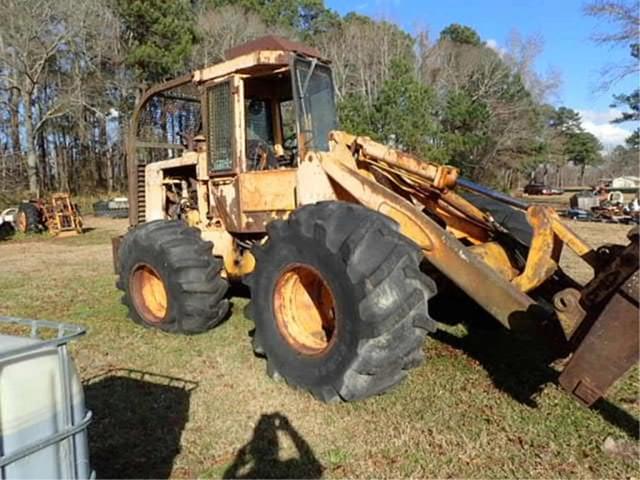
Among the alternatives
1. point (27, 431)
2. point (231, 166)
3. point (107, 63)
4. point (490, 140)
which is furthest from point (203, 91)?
point (490, 140)

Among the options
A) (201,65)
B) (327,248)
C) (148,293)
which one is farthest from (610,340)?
(201,65)

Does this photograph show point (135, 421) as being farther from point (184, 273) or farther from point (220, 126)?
point (220, 126)

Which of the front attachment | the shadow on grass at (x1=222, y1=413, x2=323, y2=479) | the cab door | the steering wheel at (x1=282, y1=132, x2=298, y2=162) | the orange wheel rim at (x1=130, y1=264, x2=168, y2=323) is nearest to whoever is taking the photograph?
the front attachment

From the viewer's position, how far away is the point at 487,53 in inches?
1704

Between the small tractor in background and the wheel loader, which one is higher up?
the wheel loader

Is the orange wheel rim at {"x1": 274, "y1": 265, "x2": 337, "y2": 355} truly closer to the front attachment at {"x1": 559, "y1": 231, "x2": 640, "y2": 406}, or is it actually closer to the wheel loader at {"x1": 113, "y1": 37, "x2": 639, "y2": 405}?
the wheel loader at {"x1": 113, "y1": 37, "x2": 639, "y2": 405}

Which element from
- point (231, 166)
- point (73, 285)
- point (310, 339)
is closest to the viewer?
point (310, 339)

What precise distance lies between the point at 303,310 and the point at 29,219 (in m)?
16.6

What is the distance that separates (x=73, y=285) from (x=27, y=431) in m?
6.96

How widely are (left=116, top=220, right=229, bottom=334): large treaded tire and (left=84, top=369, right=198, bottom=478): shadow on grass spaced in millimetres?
841

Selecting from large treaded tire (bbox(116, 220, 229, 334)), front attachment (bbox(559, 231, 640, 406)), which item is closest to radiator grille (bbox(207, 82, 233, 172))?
large treaded tire (bbox(116, 220, 229, 334))

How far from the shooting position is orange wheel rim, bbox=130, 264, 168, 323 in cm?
561

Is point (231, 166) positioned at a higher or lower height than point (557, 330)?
higher

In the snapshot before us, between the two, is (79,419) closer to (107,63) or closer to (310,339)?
(310,339)
